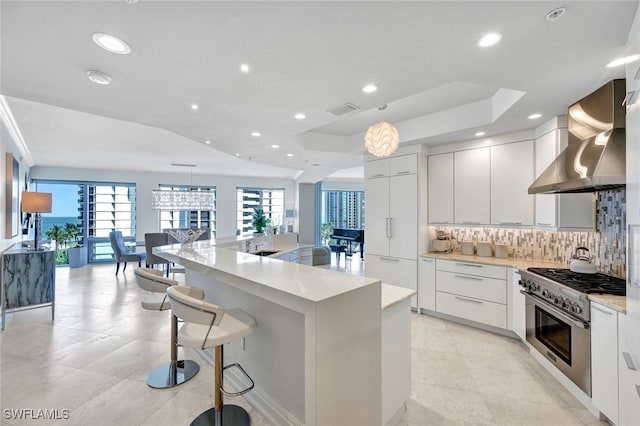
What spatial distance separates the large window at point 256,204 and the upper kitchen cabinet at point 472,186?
701cm

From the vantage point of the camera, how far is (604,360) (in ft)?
6.48

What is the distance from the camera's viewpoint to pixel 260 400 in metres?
2.11

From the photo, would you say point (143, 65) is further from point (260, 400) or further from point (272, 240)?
point (272, 240)

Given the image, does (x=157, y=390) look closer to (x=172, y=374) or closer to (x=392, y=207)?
(x=172, y=374)

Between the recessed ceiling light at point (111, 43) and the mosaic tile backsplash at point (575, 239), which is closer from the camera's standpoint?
the recessed ceiling light at point (111, 43)

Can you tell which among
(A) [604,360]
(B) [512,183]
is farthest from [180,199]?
(A) [604,360]

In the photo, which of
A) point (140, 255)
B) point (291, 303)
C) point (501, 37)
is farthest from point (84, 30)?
point (140, 255)

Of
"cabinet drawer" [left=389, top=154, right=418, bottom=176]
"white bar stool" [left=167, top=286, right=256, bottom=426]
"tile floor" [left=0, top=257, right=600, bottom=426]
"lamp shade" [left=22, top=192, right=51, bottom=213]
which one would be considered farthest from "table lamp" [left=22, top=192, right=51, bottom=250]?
"cabinet drawer" [left=389, top=154, right=418, bottom=176]

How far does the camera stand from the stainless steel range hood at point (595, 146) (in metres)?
2.05

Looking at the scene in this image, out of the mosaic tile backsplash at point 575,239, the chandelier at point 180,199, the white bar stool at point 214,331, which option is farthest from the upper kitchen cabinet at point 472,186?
the chandelier at point 180,199

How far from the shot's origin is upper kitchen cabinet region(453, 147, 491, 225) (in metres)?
3.76

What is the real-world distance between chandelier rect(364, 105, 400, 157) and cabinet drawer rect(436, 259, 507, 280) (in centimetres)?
193

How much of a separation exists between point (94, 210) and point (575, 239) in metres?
10.9

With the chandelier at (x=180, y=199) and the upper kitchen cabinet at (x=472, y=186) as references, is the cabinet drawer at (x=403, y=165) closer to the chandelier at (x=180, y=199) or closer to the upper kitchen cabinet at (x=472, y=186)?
the upper kitchen cabinet at (x=472, y=186)
